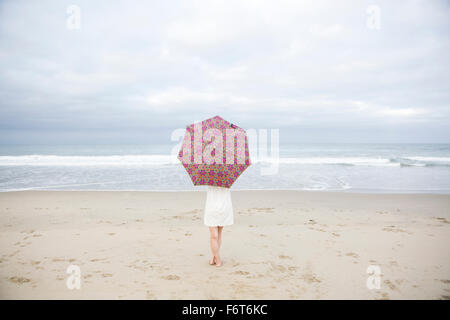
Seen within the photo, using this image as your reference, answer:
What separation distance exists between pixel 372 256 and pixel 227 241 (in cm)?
275

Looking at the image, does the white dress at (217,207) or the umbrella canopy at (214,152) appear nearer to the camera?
the umbrella canopy at (214,152)

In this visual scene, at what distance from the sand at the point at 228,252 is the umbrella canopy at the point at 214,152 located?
1571 mm

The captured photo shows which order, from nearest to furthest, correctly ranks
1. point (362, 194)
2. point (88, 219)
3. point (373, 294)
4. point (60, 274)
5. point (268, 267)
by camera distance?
1. point (373, 294)
2. point (60, 274)
3. point (268, 267)
4. point (88, 219)
5. point (362, 194)

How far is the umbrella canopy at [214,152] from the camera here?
3.88m

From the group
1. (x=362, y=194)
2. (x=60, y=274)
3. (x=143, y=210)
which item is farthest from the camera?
(x=362, y=194)

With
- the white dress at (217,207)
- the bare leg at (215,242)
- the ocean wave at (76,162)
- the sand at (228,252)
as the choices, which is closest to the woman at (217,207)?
the white dress at (217,207)

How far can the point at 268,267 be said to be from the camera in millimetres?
4477

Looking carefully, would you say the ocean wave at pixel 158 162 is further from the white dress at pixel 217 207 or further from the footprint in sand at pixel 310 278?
the white dress at pixel 217 207

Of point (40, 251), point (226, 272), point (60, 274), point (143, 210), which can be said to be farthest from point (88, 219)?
point (226, 272)

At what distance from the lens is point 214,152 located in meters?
3.88

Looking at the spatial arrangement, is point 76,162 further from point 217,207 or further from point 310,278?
point 310,278

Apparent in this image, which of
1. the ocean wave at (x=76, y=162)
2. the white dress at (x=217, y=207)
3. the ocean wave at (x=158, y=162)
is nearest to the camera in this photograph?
the white dress at (x=217, y=207)

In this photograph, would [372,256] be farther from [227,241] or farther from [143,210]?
[143,210]

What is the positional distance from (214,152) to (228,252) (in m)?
2.27
